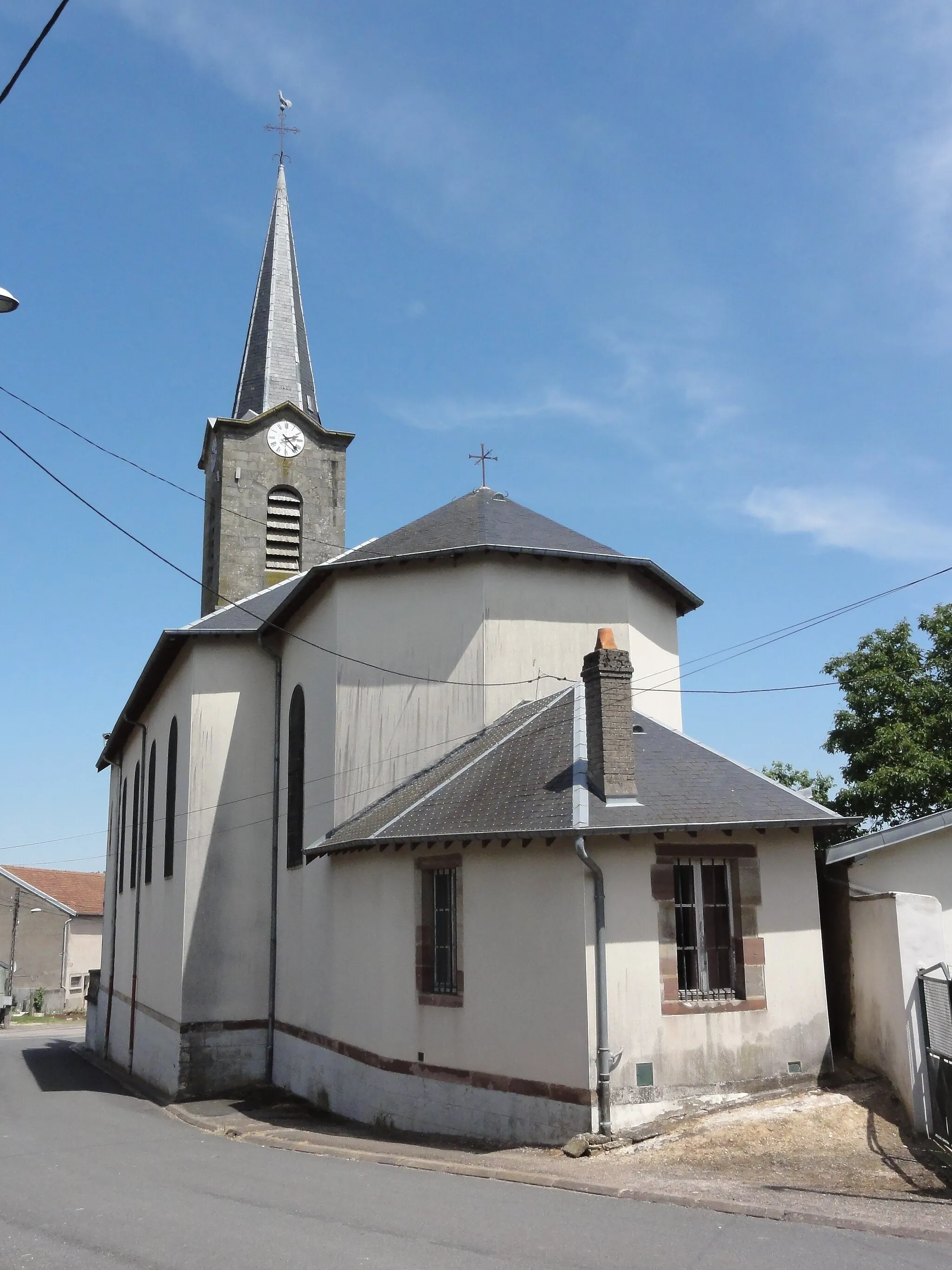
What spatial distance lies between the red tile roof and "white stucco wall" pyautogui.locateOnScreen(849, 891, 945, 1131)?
42.0 m

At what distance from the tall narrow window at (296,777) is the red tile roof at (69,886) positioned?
33.6m

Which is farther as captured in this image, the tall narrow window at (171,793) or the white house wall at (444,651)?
the tall narrow window at (171,793)

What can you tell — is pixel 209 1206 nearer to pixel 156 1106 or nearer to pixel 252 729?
pixel 156 1106

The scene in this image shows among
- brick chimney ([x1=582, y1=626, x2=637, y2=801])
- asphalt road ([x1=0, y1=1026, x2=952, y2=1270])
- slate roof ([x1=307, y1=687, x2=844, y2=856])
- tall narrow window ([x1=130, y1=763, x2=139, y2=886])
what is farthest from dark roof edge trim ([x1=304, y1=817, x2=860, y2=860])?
tall narrow window ([x1=130, y1=763, x2=139, y2=886])

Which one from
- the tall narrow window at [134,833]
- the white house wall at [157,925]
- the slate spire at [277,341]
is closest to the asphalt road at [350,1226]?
the white house wall at [157,925]

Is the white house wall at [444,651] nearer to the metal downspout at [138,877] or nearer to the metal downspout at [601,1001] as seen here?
the metal downspout at [601,1001]

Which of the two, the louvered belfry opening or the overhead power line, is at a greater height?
the louvered belfry opening

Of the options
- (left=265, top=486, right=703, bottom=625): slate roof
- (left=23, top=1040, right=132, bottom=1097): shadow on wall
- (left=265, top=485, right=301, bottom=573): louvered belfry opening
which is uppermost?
(left=265, top=485, right=301, bottom=573): louvered belfry opening

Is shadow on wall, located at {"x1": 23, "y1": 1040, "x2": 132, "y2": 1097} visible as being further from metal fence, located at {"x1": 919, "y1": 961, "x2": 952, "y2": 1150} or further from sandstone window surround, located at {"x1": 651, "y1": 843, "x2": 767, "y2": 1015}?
metal fence, located at {"x1": 919, "y1": 961, "x2": 952, "y2": 1150}

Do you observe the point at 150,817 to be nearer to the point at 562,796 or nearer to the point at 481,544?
the point at 481,544

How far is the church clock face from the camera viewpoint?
26375 mm

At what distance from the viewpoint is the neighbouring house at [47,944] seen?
46.4 metres

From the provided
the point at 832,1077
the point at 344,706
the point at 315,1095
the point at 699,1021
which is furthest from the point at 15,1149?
the point at 832,1077

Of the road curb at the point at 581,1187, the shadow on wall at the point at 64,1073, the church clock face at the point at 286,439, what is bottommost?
the shadow on wall at the point at 64,1073
